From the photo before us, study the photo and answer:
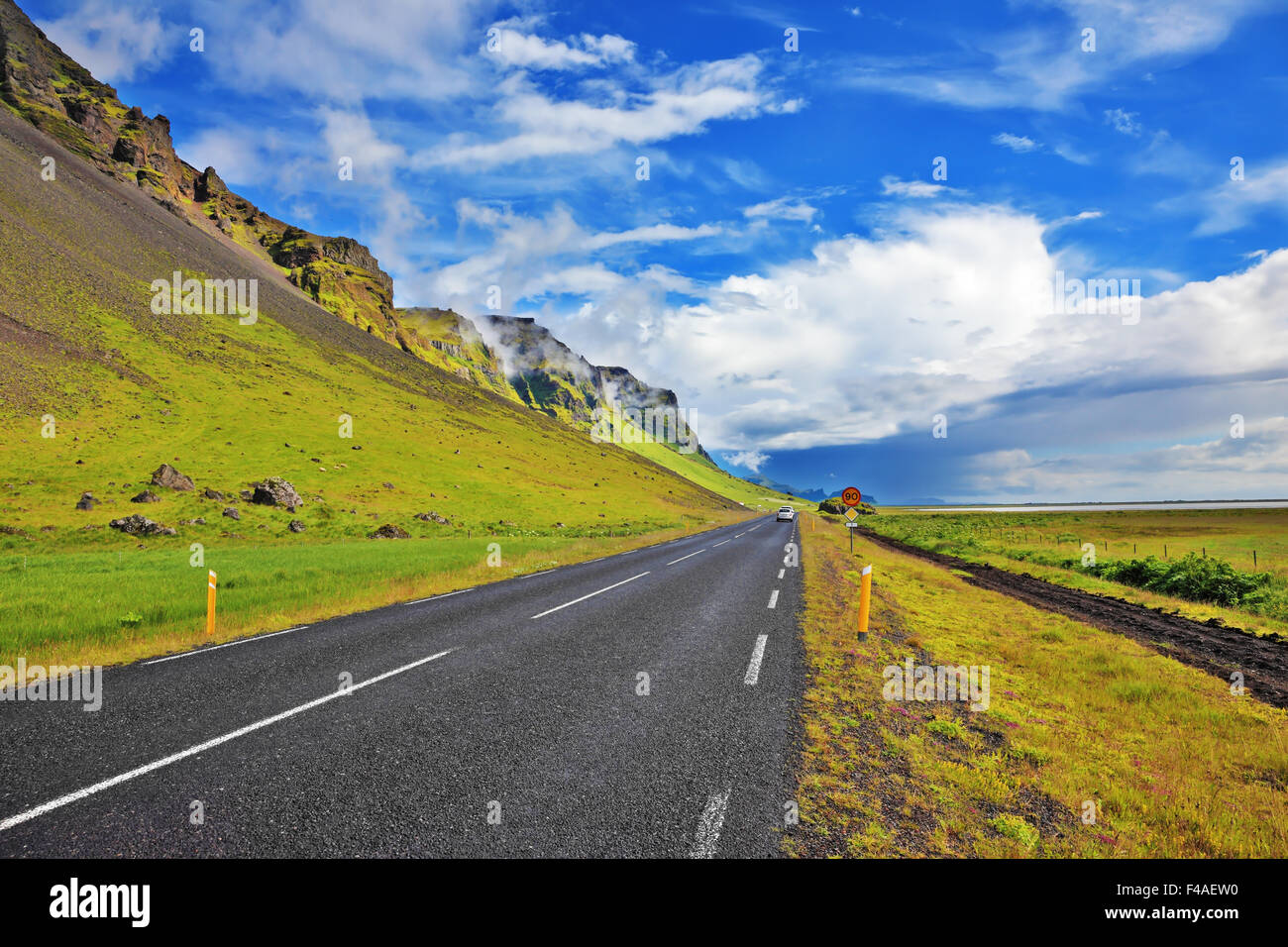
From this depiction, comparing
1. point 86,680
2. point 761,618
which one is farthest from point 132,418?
point 761,618

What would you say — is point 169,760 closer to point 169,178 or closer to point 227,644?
point 227,644

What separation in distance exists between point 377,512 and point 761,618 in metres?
40.9

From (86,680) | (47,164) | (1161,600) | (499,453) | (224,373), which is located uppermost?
(47,164)

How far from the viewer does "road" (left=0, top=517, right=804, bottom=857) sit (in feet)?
12.4

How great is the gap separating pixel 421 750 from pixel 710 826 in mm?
2949

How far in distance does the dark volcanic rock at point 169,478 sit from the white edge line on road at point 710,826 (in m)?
48.2

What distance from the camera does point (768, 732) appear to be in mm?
5684

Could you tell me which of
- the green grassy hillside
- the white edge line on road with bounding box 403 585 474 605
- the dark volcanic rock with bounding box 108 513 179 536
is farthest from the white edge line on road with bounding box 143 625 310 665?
the dark volcanic rock with bounding box 108 513 179 536

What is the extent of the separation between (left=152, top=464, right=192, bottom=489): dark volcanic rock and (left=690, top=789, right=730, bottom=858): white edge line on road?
1897 inches

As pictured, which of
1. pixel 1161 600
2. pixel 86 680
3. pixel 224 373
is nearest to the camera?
pixel 86 680

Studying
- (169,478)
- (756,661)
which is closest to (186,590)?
(756,661)

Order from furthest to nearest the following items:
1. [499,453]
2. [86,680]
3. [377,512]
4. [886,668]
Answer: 1. [499,453]
2. [377,512]
3. [886,668]
4. [86,680]

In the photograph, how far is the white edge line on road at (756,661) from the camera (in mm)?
7453

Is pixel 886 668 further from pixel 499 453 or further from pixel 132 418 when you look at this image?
pixel 499 453
